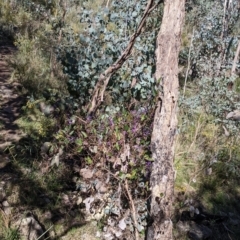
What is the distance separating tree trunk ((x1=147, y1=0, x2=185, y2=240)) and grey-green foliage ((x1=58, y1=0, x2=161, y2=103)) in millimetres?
365

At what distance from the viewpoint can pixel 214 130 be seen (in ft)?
16.5


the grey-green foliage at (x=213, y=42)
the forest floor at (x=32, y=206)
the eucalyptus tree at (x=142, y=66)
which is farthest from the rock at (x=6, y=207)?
the grey-green foliage at (x=213, y=42)

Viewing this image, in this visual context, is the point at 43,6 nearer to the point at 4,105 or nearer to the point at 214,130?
the point at 4,105

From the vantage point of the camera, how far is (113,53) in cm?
361

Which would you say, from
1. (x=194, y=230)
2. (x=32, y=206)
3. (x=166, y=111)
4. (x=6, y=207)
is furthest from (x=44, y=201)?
(x=194, y=230)

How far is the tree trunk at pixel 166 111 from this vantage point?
9.47 ft

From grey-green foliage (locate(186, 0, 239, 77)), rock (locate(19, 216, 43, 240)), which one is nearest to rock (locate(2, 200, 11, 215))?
rock (locate(19, 216, 43, 240))

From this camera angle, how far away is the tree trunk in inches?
114

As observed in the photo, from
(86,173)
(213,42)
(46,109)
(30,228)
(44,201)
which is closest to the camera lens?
(30,228)

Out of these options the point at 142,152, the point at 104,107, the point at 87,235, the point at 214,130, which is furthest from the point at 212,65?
the point at 87,235

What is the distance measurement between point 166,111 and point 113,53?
1.02 m

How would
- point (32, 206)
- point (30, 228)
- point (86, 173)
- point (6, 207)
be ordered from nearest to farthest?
point (30, 228) < point (6, 207) < point (32, 206) < point (86, 173)

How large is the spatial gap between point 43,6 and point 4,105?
5.38 m

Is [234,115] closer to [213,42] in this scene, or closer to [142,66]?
[142,66]
